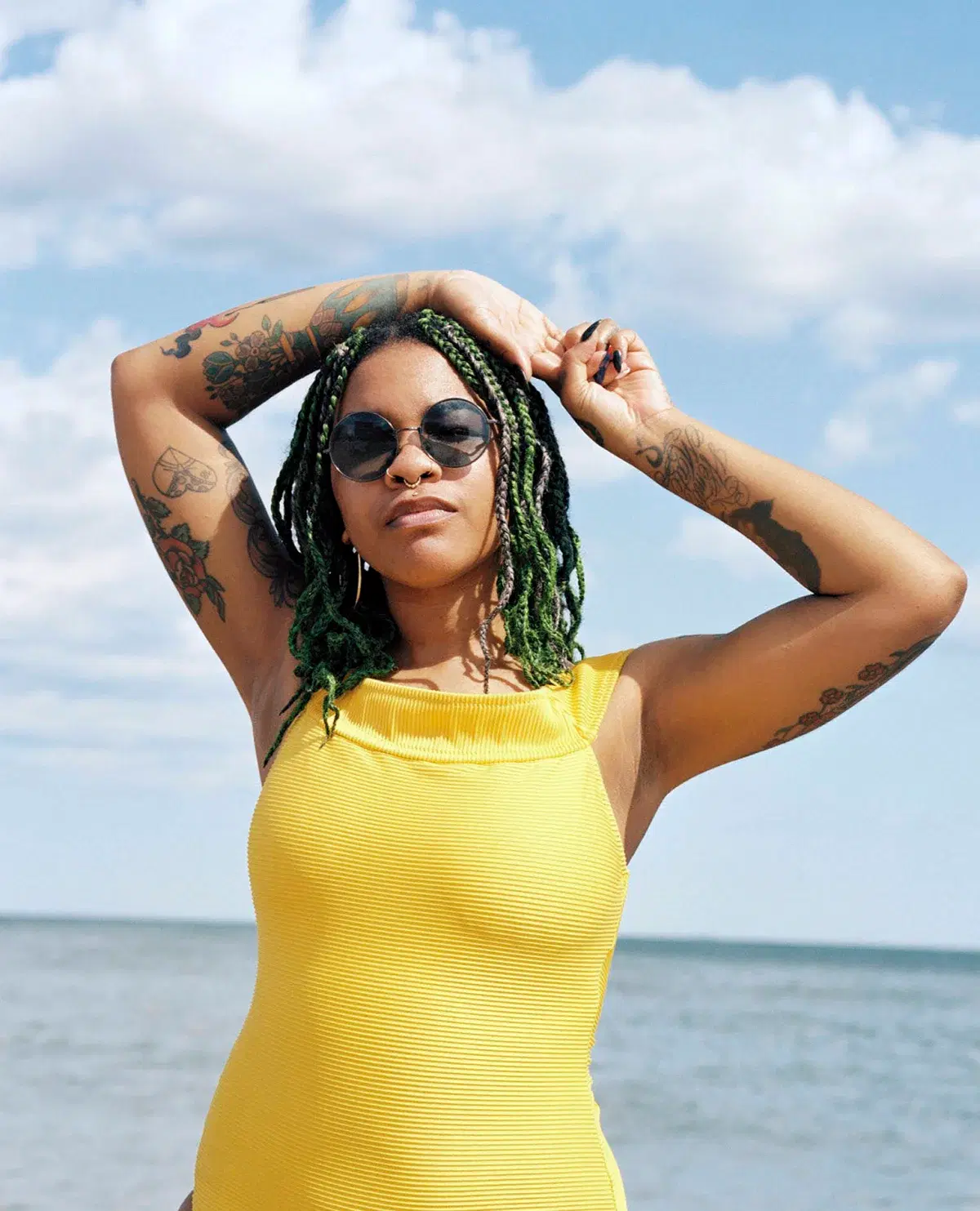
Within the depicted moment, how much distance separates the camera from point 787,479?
319 cm

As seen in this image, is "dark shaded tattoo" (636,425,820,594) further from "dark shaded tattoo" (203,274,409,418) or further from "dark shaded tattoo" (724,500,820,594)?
"dark shaded tattoo" (203,274,409,418)

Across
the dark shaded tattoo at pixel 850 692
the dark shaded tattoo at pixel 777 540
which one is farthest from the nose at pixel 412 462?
the dark shaded tattoo at pixel 850 692

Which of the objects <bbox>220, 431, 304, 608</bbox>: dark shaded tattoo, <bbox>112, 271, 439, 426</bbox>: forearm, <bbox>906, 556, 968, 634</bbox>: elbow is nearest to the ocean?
<bbox>220, 431, 304, 608</bbox>: dark shaded tattoo

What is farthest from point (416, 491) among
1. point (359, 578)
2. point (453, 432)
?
point (359, 578)

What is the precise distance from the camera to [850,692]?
10.3 feet

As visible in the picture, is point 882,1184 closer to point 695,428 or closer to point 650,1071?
point 650,1071

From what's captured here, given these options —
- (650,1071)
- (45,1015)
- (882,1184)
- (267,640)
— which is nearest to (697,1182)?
(882,1184)

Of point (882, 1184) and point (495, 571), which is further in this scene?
point (882, 1184)

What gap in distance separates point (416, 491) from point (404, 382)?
25 centimetres

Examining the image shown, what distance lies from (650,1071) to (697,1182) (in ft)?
19.7

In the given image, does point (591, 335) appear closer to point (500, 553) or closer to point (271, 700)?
point (500, 553)

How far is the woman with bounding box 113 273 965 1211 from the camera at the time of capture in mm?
2785

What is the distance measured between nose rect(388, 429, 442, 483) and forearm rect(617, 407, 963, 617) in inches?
17.2

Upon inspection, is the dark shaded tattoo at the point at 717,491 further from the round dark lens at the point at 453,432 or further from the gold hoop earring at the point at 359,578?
the gold hoop earring at the point at 359,578
